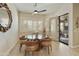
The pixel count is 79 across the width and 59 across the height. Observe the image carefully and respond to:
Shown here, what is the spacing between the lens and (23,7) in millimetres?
2188

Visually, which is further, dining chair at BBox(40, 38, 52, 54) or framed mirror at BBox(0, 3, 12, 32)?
dining chair at BBox(40, 38, 52, 54)

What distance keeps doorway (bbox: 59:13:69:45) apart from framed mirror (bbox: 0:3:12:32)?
35.5 inches

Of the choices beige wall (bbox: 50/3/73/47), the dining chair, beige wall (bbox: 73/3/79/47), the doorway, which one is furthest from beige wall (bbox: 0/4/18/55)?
beige wall (bbox: 73/3/79/47)

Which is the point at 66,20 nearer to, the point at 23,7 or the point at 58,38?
the point at 58,38

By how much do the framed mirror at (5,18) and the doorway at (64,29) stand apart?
90 cm

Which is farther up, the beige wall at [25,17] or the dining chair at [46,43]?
the beige wall at [25,17]

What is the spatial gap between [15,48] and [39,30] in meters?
0.51

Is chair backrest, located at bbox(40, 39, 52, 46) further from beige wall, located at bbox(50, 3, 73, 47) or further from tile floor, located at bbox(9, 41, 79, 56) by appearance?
beige wall, located at bbox(50, 3, 73, 47)

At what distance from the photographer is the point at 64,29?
2.32 m

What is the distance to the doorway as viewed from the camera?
2287 millimetres

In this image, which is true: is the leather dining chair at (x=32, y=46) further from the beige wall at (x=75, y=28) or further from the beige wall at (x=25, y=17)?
the beige wall at (x=75, y=28)

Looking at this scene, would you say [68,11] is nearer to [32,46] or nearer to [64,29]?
[64,29]

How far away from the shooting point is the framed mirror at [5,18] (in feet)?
6.97

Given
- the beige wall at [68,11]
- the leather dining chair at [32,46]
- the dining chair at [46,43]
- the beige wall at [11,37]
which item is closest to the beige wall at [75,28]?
the beige wall at [68,11]
